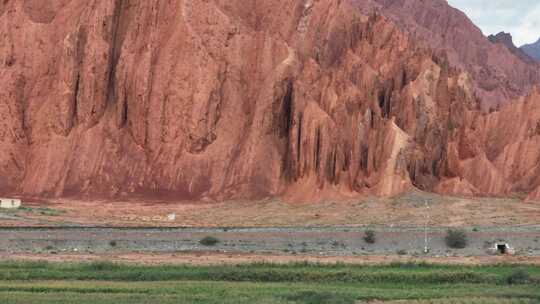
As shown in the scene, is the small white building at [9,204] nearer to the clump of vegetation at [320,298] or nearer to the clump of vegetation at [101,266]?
the clump of vegetation at [101,266]

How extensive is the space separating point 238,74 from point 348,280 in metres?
59.1

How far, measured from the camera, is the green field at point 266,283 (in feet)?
90.0

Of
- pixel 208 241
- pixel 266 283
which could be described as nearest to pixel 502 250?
pixel 208 241

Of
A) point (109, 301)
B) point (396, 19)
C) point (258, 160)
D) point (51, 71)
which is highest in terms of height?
point (396, 19)

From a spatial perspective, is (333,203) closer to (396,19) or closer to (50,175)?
(50,175)

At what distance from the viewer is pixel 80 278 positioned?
108 ft

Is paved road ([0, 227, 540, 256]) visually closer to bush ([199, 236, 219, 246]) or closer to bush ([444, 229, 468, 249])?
bush ([199, 236, 219, 246])

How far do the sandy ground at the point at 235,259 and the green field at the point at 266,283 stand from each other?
200cm

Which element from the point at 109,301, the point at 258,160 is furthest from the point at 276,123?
the point at 109,301

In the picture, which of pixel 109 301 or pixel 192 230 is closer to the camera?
pixel 109 301

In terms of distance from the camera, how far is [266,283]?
3195 centimetres

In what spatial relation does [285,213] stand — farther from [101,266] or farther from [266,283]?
[266,283]


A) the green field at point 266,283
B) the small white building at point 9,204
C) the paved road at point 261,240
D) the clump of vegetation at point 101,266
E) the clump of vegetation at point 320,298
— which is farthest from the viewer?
the small white building at point 9,204

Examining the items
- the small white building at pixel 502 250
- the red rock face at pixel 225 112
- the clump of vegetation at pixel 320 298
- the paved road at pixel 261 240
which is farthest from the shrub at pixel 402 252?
the red rock face at pixel 225 112
